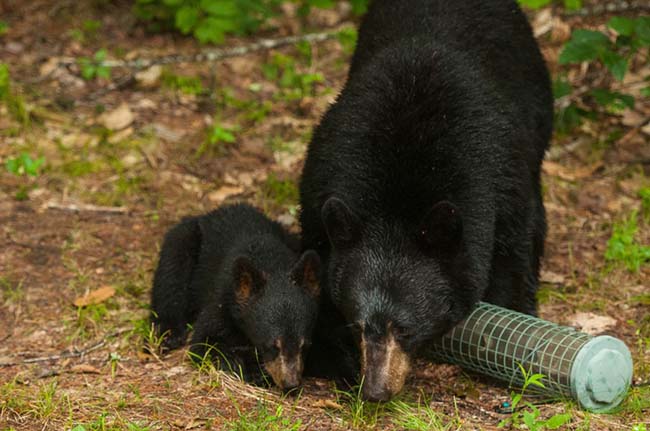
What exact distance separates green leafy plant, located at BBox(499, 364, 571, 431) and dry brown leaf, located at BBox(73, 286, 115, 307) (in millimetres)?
2595

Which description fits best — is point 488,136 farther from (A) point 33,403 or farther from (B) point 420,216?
(A) point 33,403

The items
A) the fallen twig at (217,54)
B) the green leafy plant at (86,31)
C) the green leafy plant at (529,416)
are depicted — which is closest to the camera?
the green leafy plant at (529,416)

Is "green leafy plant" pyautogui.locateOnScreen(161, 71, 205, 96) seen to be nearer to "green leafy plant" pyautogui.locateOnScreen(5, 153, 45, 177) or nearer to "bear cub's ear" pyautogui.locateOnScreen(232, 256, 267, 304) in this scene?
"green leafy plant" pyautogui.locateOnScreen(5, 153, 45, 177)

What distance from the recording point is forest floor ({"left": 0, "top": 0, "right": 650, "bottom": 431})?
4688mm

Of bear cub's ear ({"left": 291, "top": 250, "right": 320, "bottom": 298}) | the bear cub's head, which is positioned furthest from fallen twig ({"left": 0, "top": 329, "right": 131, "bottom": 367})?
bear cub's ear ({"left": 291, "top": 250, "right": 320, "bottom": 298})

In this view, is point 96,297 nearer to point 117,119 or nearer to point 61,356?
point 61,356

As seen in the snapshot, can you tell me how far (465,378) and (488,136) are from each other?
1.36m

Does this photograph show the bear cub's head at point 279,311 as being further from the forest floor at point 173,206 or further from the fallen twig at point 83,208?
the fallen twig at point 83,208

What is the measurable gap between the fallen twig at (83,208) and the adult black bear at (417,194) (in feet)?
7.11

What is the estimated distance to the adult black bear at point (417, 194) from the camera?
439 centimetres

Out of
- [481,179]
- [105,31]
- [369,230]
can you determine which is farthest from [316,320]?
[105,31]

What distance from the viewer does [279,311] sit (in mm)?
5070

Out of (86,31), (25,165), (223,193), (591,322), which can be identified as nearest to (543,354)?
(591,322)

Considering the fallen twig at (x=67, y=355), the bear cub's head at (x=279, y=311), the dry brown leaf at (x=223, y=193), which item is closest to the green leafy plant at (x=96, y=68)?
the dry brown leaf at (x=223, y=193)
